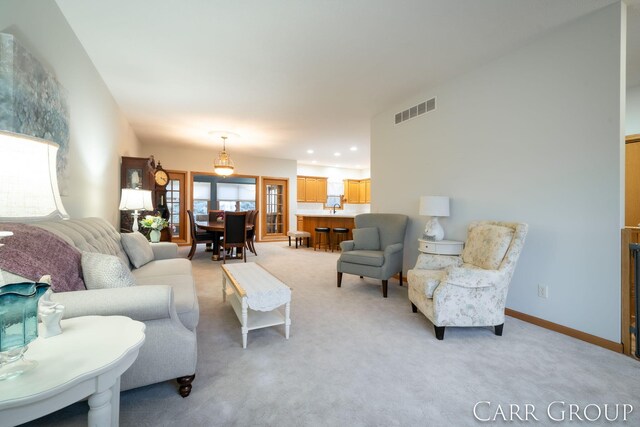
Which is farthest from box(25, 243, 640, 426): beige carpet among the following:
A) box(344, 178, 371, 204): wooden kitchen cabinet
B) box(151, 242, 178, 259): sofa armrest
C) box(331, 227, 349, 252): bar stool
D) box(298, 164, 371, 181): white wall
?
box(344, 178, 371, 204): wooden kitchen cabinet

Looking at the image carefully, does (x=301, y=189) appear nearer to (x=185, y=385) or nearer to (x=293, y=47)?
(x=293, y=47)

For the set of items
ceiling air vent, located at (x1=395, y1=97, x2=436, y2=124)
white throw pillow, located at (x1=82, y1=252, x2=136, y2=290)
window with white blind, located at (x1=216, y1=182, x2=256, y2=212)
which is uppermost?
ceiling air vent, located at (x1=395, y1=97, x2=436, y2=124)

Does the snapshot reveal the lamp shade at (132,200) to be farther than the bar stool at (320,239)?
No

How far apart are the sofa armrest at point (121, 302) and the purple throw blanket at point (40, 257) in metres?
0.15

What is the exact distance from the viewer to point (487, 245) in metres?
2.57

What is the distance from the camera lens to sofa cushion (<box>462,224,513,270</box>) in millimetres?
2424

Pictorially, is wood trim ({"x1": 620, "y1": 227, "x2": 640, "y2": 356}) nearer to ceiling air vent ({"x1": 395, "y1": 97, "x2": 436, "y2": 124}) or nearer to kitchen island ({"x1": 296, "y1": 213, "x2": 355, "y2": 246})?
ceiling air vent ({"x1": 395, "y1": 97, "x2": 436, "y2": 124})

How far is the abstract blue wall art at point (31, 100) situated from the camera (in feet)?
5.11

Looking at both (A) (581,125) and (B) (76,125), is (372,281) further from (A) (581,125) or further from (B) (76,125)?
(B) (76,125)

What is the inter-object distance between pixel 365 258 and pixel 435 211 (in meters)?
1.03

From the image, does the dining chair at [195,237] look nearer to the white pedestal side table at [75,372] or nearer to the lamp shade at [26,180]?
the white pedestal side table at [75,372]

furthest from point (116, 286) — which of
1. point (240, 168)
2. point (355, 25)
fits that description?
point (240, 168)

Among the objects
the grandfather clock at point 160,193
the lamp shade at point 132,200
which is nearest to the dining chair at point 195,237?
the grandfather clock at point 160,193

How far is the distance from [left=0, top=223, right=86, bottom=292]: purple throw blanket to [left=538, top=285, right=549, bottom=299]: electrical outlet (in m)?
3.60
